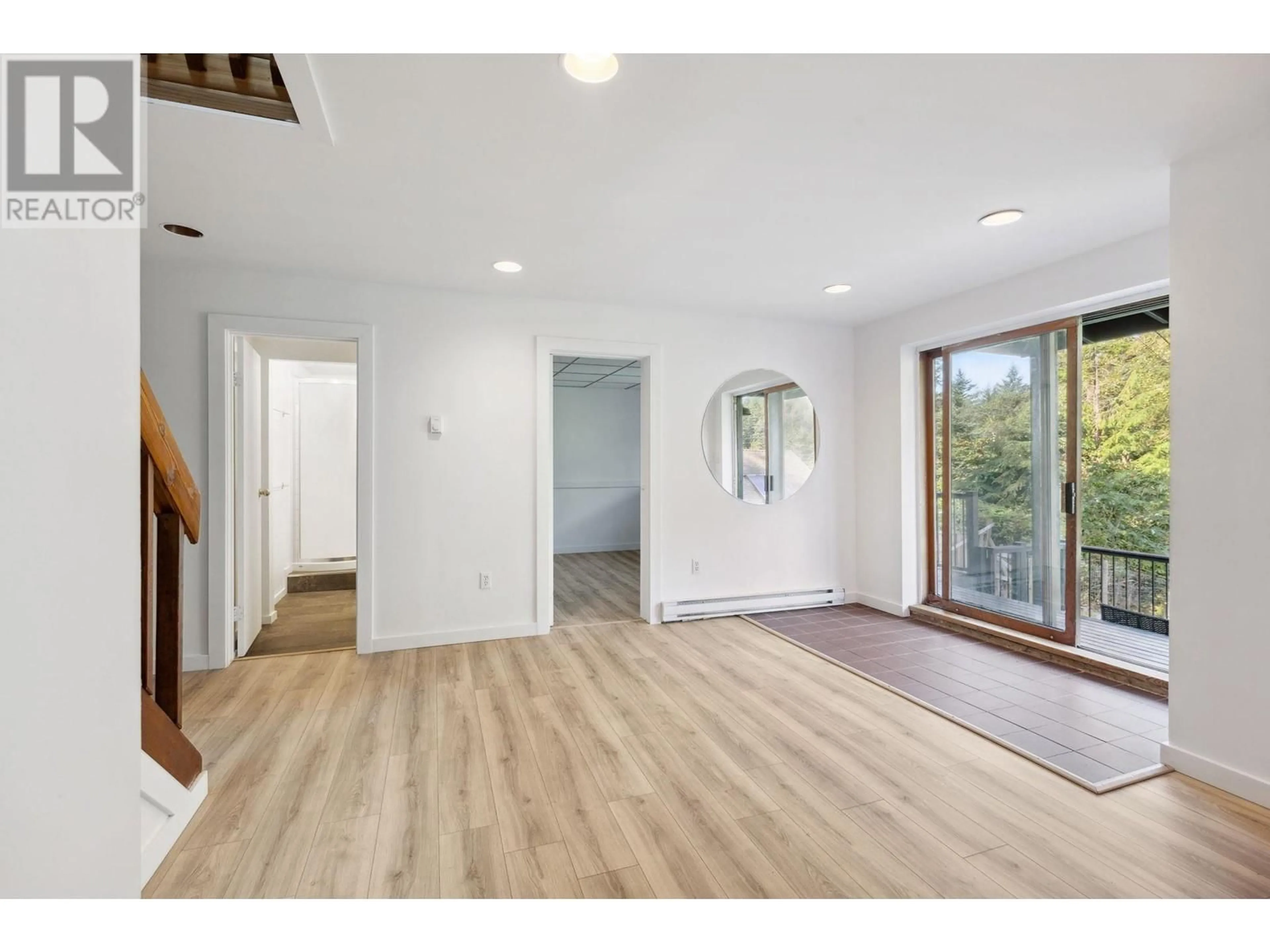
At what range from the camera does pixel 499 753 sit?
2.38 m

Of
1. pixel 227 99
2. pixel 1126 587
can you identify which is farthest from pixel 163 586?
pixel 1126 587

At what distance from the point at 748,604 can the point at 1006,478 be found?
6.36 feet

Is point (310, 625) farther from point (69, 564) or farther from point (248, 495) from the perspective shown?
point (69, 564)

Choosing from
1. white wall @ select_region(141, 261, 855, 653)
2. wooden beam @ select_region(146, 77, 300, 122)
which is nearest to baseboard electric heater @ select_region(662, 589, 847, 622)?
white wall @ select_region(141, 261, 855, 653)

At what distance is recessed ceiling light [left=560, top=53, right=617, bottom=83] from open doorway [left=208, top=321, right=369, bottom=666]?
249 cm

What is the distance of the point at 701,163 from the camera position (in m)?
2.18

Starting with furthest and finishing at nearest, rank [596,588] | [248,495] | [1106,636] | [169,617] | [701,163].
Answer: [596,588], [1106,636], [248,495], [701,163], [169,617]

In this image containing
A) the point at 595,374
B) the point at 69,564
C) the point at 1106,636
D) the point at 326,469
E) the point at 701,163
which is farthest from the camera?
the point at 595,374

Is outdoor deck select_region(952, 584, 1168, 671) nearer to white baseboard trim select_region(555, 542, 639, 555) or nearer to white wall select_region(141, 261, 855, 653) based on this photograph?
white wall select_region(141, 261, 855, 653)

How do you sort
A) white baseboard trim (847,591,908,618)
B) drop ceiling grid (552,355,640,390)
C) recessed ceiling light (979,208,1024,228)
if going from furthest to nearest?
drop ceiling grid (552,355,640,390)
white baseboard trim (847,591,908,618)
recessed ceiling light (979,208,1024,228)

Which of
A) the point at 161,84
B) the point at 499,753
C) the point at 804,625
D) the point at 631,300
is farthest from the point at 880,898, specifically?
the point at 631,300

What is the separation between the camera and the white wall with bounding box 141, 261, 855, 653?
3365 mm

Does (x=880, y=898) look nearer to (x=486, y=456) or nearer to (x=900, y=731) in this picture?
(x=900, y=731)

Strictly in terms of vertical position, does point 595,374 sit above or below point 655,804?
above
